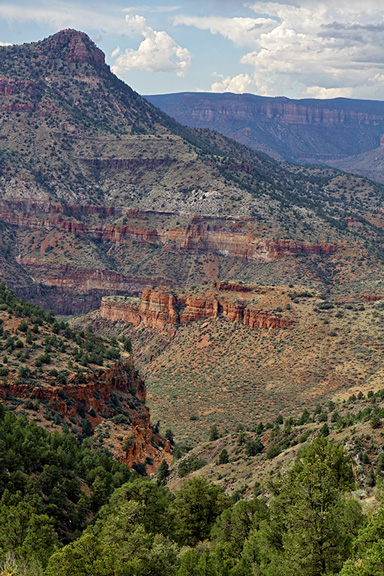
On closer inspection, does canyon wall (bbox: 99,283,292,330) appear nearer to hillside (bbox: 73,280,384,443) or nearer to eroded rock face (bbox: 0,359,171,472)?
hillside (bbox: 73,280,384,443)

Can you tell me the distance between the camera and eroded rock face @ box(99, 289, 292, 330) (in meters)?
124

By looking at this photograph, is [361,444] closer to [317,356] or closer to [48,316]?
[48,316]

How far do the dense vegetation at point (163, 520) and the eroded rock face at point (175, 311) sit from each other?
6485cm

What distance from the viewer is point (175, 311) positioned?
13662 cm

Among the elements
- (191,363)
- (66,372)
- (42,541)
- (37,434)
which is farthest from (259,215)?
(42,541)

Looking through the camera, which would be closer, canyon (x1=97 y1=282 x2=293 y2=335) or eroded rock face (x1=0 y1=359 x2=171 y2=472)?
eroded rock face (x1=0 y1=359 x2=171 y2=472)

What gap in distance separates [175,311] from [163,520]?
89.0m

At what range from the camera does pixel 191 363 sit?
123m

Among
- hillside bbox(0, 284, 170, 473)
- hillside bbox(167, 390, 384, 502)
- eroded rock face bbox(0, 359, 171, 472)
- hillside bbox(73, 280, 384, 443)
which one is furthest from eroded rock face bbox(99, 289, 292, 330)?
hillside bbox(167, 390, 384, 502)

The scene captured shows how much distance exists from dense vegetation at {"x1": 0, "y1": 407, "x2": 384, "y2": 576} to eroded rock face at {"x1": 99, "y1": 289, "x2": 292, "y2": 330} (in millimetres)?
64853

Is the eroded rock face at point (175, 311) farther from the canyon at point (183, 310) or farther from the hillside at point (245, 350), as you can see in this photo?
the hillside at point (245, 350)

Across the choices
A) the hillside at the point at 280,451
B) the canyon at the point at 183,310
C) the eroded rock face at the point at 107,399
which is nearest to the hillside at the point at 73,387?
the eroded rock face at the point at 107,399

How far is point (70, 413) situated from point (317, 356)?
49.7 meters

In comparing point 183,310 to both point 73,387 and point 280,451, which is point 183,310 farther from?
point 280,451
